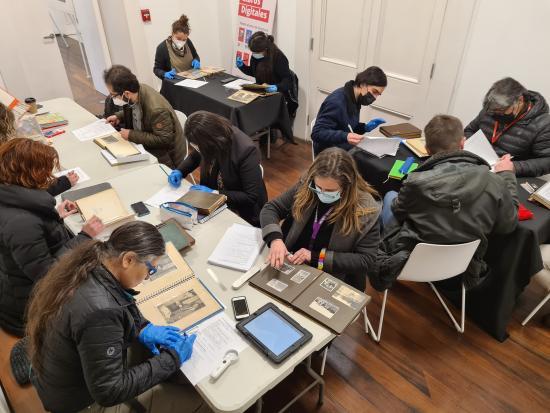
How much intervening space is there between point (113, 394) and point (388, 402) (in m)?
1.52

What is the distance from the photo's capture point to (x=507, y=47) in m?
3.06

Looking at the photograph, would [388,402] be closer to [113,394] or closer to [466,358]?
[466,358]

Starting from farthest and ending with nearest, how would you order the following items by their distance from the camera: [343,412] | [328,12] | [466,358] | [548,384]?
[328,12] < [466,358] < [548,384] < [343,412]

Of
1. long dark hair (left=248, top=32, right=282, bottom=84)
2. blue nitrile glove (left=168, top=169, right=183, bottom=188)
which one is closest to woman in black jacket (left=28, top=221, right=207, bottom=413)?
blue nitrile glove (left=168, top=169, right=183, bottom=188)

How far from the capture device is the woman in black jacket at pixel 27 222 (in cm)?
170

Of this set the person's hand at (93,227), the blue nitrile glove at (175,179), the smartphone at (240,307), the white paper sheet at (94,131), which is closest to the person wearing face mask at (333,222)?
the smartphone at (240,307)

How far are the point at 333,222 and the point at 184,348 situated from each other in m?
0.93

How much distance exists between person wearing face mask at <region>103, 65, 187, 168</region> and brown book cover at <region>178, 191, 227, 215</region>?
981 mm

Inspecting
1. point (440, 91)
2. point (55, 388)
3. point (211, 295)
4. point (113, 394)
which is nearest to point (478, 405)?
point (211, 295)

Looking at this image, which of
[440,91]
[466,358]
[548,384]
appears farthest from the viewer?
[440,91]

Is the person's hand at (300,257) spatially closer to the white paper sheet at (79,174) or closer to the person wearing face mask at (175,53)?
the white paper sheet at (79,174)

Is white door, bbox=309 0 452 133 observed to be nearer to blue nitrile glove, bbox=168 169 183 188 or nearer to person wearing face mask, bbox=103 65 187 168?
person wearing face mask, bbox=103 65 187 168

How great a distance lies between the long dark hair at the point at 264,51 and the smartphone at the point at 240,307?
10.8 feet

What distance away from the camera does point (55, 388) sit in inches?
52.3
